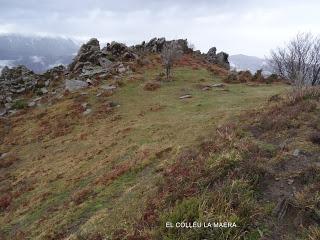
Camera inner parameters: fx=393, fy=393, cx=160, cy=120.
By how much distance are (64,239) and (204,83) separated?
3059cm

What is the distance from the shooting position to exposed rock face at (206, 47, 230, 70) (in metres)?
61.0

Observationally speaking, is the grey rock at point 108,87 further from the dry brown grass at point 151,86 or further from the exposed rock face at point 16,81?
the exposed rock face at point 16,81

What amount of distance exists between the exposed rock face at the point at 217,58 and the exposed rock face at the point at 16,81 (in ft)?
86.5

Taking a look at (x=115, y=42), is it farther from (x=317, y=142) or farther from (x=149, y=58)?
(x=317, y=142)

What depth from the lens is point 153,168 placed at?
17.5 m

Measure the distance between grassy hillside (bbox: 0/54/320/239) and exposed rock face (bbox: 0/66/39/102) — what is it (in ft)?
45.0

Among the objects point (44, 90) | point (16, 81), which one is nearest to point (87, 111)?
point (44, 90)

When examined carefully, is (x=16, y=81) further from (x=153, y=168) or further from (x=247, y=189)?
(x=247, y=189)

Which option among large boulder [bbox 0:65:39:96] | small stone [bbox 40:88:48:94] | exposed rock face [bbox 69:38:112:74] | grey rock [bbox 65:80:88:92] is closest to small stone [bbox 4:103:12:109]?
large boulder [bbox 0:65:39:96]

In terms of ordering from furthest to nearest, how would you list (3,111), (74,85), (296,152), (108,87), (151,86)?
(74,85)
(3,111)
(108,87)
(151,86)
(296,152)

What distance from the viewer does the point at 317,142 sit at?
13.9 meters

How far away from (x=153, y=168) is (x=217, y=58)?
4726 cm

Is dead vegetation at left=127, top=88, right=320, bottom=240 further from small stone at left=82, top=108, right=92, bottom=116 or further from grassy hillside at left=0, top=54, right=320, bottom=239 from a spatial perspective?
small stone at left=82, top=108, right=92, bottom=116

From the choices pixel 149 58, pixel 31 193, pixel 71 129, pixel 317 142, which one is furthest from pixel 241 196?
pixel 149 58
